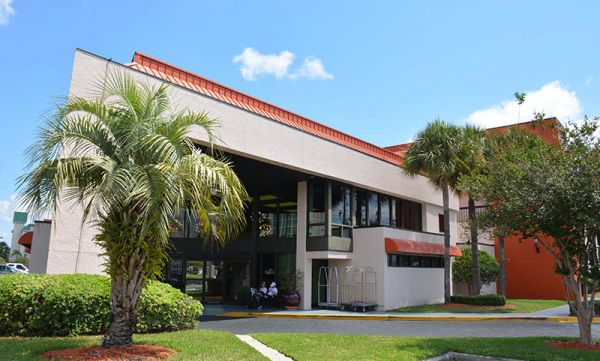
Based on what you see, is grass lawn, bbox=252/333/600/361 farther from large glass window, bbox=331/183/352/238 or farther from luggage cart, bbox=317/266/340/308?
large glass window, bbox=331/183/352/238

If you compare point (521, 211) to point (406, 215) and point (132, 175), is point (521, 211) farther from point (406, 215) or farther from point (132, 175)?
point (406, 215)

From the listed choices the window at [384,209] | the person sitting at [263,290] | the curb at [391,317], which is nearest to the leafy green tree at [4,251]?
the person sitting at [263,290]

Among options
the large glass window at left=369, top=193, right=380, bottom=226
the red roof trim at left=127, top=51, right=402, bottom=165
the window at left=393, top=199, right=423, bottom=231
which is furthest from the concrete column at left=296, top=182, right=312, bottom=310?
the window at left=393, top=199, right=423, bottom=231

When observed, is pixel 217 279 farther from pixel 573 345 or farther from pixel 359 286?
pixel 573 345

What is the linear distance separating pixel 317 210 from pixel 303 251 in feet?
6.20

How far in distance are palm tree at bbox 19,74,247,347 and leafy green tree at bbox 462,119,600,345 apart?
6387mm

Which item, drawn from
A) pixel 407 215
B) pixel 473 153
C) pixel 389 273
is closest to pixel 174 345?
pixel 389 273

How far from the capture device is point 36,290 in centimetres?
1000

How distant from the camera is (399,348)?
9.95 meters

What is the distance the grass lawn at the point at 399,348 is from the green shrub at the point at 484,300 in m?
11.0

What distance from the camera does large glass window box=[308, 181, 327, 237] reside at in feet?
68.2

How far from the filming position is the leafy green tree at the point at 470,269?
26.8 meters

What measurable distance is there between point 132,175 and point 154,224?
1069 millimetres

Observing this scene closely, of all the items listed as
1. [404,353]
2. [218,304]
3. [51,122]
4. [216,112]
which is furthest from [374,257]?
[51,122]
